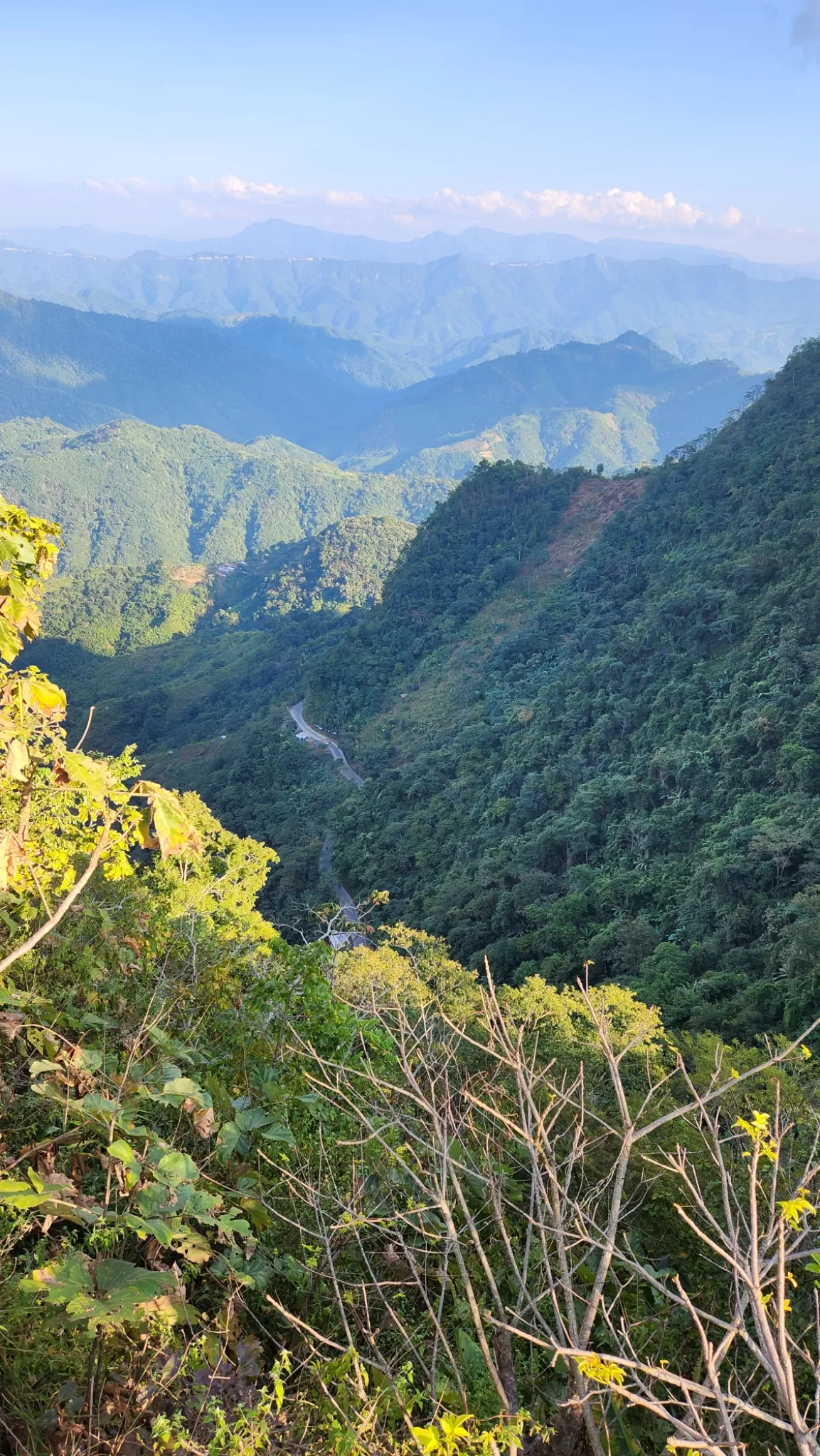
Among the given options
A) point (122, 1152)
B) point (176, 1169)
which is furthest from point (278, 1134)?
point (122, 1152)

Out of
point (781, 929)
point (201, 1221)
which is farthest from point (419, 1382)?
point (781, 929)

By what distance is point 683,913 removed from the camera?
22734 millimetres

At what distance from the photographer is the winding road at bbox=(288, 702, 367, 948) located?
34781mm

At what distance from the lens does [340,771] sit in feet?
165

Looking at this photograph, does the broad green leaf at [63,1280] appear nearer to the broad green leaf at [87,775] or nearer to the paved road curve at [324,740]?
→ the broad green leaf at [87,775]

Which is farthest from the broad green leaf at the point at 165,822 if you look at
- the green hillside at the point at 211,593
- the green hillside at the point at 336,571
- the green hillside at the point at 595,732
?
the green hillside at the point at 336,571

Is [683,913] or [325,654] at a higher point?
[683,913]

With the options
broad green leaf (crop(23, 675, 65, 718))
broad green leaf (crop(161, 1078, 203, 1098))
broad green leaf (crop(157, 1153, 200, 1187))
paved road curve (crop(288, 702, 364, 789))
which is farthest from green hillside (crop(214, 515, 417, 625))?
broad green leaf (crop(157, 1153, 200, 1187))

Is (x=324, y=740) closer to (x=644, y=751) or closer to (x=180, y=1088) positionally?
(x=644, y=751)

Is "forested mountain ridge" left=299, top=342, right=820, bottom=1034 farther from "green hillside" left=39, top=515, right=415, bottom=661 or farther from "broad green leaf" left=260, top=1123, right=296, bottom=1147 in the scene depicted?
"green hillside" left=39, top=515, right=415, bottom=661

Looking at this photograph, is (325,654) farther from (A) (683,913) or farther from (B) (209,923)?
(B) (209,923)

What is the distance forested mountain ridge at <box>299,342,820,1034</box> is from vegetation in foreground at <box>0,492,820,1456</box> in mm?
13116

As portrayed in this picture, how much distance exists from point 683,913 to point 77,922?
65.1ft

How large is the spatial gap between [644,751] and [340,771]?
22214mm
